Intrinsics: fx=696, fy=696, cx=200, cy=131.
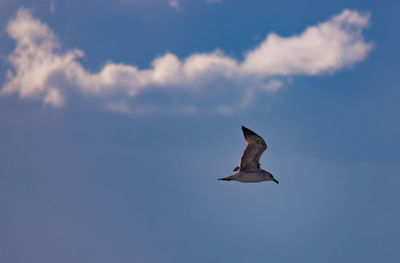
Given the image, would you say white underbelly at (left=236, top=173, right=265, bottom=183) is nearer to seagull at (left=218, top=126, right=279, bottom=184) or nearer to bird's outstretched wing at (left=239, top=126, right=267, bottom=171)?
seagull at (left=218, top=126, right=279, bottom=184)

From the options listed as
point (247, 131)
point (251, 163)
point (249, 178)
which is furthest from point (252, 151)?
point (249, 178)

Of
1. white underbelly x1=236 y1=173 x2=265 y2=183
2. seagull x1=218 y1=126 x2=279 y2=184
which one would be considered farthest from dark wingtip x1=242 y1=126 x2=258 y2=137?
white underbelly x1=236 y1=173 x2=265 y2=183

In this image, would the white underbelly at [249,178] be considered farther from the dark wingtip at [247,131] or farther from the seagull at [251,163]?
the dark wingtip at [247,131]

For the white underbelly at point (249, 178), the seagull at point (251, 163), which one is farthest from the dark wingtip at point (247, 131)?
the white underbelly at point (249, 178)

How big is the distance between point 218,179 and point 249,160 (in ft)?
10.7

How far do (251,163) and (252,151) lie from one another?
5.29 feet

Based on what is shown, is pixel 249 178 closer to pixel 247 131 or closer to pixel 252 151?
pixel 252 151

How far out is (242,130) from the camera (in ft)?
193

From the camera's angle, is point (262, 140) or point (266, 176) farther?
point (266, 176)

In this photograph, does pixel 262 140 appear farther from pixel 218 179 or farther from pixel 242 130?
pixel 218 179

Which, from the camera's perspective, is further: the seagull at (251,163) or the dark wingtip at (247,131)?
the seagull at (251,163)

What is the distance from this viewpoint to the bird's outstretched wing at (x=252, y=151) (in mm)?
58938

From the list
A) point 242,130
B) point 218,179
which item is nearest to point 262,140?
point 242,130

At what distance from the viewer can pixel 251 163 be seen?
61.3 meters
